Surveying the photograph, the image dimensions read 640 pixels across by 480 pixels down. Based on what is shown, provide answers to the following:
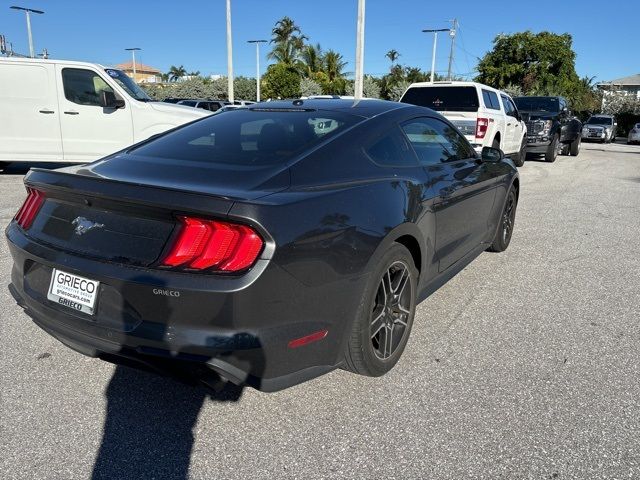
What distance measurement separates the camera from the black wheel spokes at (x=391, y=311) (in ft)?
9.45

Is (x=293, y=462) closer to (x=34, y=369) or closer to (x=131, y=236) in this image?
(x=131, y=236)

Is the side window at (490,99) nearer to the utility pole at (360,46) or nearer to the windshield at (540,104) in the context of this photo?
the windshield at (540,104)

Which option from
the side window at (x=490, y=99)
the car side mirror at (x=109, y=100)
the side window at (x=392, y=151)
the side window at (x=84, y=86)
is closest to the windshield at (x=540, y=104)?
the side window at (x=490, y=99)

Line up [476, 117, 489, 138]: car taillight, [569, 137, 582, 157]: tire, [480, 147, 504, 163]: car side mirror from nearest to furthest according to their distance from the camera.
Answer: [480, 147, 504, 163]: car side mirror, [476, 117, 489, 138]: car taillight, [569, 137, 582, 157]: tire

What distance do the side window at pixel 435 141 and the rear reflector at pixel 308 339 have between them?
1.52 m

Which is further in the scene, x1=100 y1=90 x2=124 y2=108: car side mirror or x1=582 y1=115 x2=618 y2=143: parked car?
x1=582 y1=115 x2=618 y2=143: parked car

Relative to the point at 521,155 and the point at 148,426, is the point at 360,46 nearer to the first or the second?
the point at 521,155

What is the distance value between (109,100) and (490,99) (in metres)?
7.90

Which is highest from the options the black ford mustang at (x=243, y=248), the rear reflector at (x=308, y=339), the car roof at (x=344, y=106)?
the car roof at (x=344, y=106)

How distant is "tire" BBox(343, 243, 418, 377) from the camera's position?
2662mm

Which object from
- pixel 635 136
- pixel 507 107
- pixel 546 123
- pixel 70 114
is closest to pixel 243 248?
pixel 70 114

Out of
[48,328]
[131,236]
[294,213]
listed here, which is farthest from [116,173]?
[294,213]

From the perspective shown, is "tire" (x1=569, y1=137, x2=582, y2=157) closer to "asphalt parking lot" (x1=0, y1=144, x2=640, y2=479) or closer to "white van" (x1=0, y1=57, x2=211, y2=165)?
"white van" (x1=0, y1=57, x2=211, y2=165)

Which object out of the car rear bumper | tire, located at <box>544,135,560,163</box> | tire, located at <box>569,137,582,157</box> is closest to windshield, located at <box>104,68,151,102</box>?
the car rear bumper
